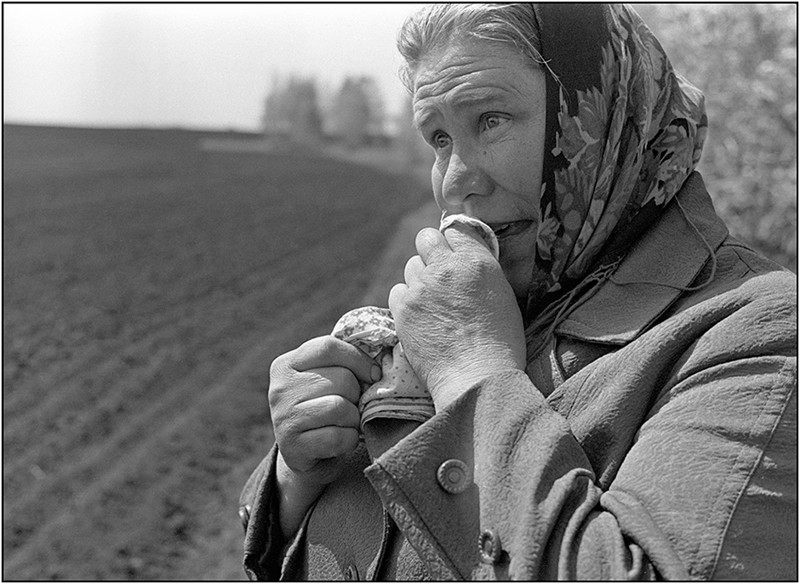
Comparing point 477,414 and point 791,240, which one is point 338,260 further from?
point 477,414

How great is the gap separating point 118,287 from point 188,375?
13.7 ft

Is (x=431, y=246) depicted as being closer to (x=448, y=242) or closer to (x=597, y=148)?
(x=448, y=242)

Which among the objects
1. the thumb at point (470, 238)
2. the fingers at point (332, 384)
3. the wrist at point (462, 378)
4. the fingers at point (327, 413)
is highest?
the thumb at point (470, 238)

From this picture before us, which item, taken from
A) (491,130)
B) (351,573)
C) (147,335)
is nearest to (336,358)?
(351,573)

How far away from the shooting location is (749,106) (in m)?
11.8

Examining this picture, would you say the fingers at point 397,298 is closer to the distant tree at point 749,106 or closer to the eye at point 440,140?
the eye at point 440,140

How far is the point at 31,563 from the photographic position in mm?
7957

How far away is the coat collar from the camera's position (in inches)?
72.2

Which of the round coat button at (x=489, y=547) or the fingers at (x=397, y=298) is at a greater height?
the fingers at (x=397, y=298)

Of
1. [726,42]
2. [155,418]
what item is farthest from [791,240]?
[155,418]

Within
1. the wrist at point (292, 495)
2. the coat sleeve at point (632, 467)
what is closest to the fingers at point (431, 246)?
the coat sleeve at point (632, 467)

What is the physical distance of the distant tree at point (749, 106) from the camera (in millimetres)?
10531

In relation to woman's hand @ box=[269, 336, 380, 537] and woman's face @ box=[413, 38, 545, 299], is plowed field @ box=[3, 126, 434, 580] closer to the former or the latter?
woman's hand @ box=[269, 336, 380, 537]

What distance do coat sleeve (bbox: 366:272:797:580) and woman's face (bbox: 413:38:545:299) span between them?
0.43m
